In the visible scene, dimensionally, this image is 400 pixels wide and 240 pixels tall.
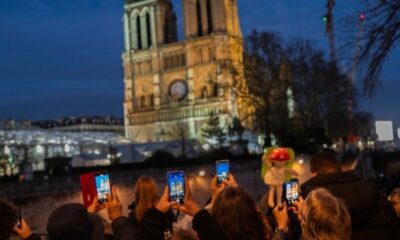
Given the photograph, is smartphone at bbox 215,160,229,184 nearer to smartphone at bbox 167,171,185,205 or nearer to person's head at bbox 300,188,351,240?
smartphone at bbox 167,171,185,205

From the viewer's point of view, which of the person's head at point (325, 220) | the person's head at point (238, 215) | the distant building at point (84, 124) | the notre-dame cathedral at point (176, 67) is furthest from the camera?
the distant building at point (84, 124)

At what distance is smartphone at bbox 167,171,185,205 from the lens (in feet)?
15.7

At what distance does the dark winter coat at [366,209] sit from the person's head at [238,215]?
4.39 ft

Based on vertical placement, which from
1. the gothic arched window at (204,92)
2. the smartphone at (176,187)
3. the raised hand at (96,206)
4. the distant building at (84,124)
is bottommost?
the raised hand at (96,206)

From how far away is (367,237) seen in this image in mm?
5613

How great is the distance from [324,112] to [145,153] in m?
15.9

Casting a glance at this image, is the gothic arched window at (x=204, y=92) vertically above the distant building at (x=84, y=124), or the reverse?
the distant building at (x=84, y=124)

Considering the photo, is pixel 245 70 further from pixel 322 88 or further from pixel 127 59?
pixel 127 59

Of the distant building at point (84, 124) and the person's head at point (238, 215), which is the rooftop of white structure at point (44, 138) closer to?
the person's head at point (238, 215)

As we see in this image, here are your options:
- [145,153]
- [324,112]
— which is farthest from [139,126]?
[324,112]

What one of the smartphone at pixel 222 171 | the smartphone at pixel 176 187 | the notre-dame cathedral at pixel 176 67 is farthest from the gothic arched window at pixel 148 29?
the smartphone at pixel 176 187

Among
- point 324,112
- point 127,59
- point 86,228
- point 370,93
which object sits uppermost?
point 127,59

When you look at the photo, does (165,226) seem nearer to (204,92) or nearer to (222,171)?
(222,171)

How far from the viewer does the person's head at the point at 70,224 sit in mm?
4215
